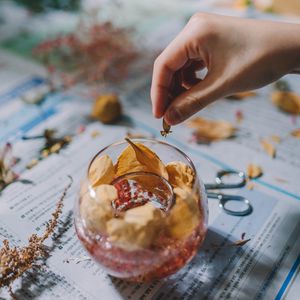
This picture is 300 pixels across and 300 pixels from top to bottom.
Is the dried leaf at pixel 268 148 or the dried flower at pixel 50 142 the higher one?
the dried leaf at pixel 268 148

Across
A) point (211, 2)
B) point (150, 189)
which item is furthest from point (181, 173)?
point (211, 2)

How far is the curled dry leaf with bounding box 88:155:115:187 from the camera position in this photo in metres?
0.38

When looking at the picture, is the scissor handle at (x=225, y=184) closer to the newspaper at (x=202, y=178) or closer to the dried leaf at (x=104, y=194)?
the newspaper at (x=202, y=178)

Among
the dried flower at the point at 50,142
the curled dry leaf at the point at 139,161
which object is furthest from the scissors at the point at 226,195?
the dried flower at the point at 50,142

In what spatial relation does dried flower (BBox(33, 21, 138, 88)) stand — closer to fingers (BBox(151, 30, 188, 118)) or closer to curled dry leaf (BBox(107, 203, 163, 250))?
fingers (BBox(151, 30, 188, 118))

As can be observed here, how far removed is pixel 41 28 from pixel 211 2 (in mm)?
373

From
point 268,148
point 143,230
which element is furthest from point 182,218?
point 268,148

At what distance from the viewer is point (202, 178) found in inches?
20.1

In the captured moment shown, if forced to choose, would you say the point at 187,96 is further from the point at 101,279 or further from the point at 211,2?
the point at 211,2

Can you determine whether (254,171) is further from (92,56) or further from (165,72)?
(92,56)

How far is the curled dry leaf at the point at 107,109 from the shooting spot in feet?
1.98

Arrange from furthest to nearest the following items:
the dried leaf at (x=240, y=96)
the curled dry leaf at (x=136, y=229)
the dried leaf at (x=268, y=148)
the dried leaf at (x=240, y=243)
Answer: the dried leaf at (x=240, y=96), the dried leaf at (x=268, y=148), the dried leaf at (x=240, y=243), the curled dry leaf at (x=136, y=229)

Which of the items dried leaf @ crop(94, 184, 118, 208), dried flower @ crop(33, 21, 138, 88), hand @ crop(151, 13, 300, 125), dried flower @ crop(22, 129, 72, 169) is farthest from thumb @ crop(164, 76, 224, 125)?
dried flower @ crop(33, 21, 138, 88)

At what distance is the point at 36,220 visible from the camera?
0.45 metres
